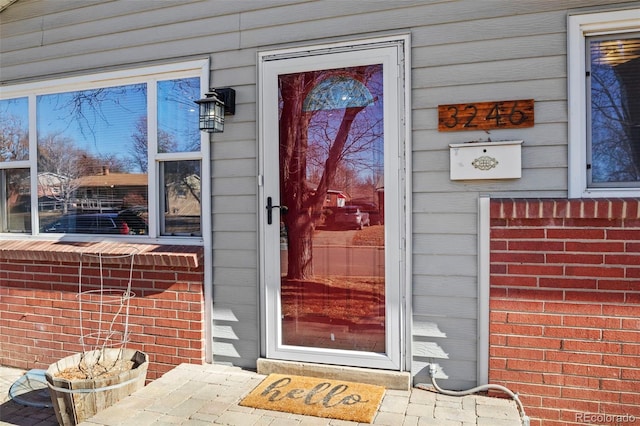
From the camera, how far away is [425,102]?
261cm

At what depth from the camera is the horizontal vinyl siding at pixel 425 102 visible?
8.02 ft

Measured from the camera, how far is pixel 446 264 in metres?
2.58

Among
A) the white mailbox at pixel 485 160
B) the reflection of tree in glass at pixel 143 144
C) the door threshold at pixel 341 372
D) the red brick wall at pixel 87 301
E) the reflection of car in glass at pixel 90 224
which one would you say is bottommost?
the door threshold at pixel 341 372

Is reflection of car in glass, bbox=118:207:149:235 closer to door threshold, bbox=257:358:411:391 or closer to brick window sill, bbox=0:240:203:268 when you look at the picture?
brick window sill, bbox=0:240:203:268

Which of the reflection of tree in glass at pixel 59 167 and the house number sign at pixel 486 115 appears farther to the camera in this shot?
the reflection of tree in glass at pixel 59 167

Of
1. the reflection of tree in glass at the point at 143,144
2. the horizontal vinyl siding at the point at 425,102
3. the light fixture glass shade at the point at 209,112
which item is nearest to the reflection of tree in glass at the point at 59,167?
the reflection of tree in glass at the point at 143,144

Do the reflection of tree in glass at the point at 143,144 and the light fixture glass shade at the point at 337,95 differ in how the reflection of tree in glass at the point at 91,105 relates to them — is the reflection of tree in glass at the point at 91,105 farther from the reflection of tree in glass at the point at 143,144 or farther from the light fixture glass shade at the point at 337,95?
the light fixture glass shade at the point at 337,95

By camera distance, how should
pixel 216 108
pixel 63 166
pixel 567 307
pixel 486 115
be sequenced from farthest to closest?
pixel 63 166
pixel 216 108
pixel 486 115
pixel 567 307

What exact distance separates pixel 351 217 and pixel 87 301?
2.23 meters

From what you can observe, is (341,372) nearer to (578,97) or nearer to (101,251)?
(101,251)

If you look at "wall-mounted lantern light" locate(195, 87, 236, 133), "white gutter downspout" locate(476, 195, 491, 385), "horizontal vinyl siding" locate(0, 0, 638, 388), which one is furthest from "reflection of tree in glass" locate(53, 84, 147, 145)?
"white gutter downspout" locate(476, 195, 491, 385)

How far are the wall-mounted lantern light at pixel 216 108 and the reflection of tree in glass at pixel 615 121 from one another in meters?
2.23


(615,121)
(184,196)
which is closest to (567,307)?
(615,121)

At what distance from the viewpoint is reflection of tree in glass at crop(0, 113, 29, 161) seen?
3709 millimetres
